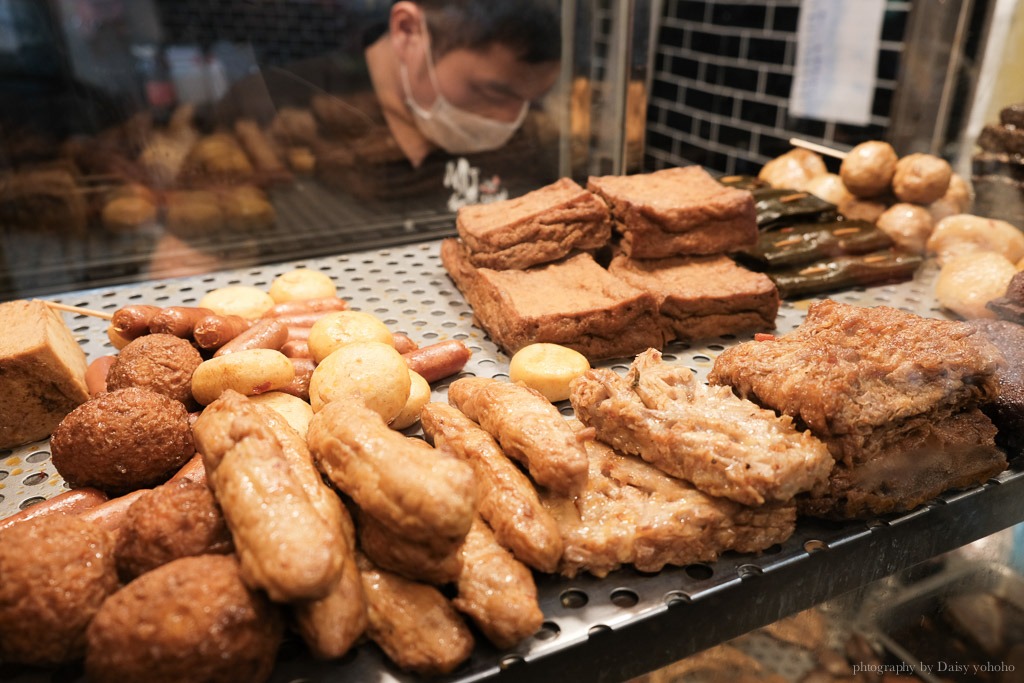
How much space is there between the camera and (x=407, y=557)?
5.34 ft

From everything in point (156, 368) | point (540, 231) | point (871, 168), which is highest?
point (871, 168)

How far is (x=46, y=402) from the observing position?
2.53 meters

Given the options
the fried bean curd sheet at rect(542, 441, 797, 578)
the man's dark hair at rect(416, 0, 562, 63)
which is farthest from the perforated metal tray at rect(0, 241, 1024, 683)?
the man's dark hair at rect(416, 0, 562, 63)

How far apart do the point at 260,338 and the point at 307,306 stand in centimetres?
51

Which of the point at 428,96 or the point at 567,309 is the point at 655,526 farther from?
the point at 428,96

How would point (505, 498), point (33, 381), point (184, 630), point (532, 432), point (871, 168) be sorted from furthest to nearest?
point (871, 168), point (33, 381), point (532, 432), point (505, 498), point (184, 630)

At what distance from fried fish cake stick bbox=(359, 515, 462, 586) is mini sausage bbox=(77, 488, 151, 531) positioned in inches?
25.5

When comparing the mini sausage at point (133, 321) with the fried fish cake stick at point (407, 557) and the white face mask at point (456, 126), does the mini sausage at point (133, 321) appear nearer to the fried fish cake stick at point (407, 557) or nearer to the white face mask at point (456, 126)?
the fried fish cake stick at point (407, 557)

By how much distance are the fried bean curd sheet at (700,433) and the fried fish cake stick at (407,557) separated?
65 cm

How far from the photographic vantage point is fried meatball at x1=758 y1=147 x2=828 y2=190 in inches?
180

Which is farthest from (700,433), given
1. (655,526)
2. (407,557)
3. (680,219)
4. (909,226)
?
(909,226)

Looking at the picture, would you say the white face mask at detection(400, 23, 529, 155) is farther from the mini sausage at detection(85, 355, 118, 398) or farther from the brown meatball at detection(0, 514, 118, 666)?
the brown meatball at detection(0, 514, 118, 666)

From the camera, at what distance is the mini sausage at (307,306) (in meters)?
3.15

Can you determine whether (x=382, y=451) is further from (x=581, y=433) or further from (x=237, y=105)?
(x=237, y=105)
